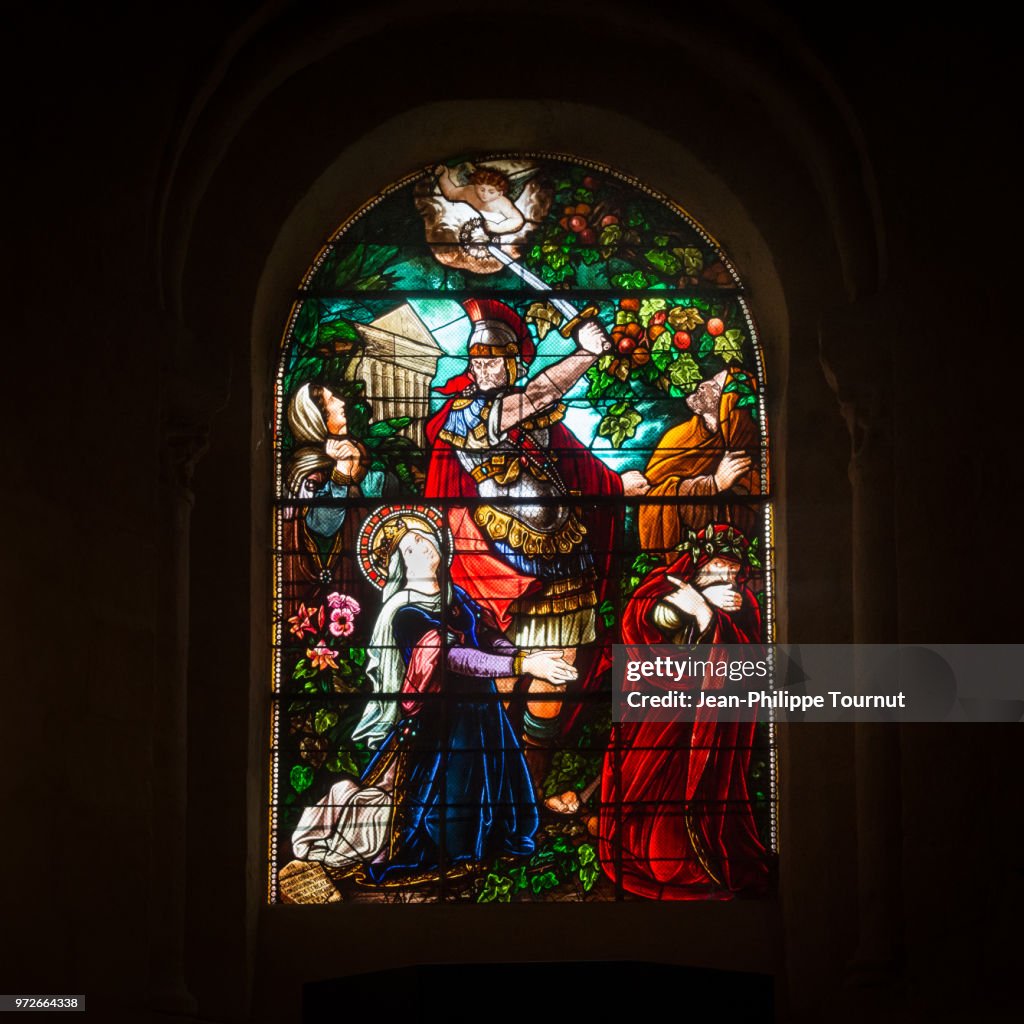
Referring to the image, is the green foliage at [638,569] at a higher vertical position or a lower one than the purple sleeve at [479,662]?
higher

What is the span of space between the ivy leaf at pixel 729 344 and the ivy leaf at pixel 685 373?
5.3 inches

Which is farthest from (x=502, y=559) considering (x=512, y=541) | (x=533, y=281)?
(x=533, y=281)

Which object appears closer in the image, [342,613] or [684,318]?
[342,613]

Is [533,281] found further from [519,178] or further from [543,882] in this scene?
[543,882]

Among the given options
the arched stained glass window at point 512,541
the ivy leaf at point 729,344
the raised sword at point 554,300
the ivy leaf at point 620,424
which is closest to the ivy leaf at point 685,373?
the arched stained glass window at point 512,541

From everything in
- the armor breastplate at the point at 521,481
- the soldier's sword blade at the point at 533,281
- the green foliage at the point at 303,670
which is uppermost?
the soldier's sword blade at the point at 533,281

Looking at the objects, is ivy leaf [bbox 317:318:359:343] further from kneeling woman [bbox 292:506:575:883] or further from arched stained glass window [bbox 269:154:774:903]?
kneeling woman [bbox 292:506:575:883]

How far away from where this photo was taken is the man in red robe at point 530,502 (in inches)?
341

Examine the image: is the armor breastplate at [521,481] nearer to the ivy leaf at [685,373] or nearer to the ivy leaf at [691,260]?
the ivy leaf at [685,373]

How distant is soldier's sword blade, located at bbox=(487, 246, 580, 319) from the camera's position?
909 cm
